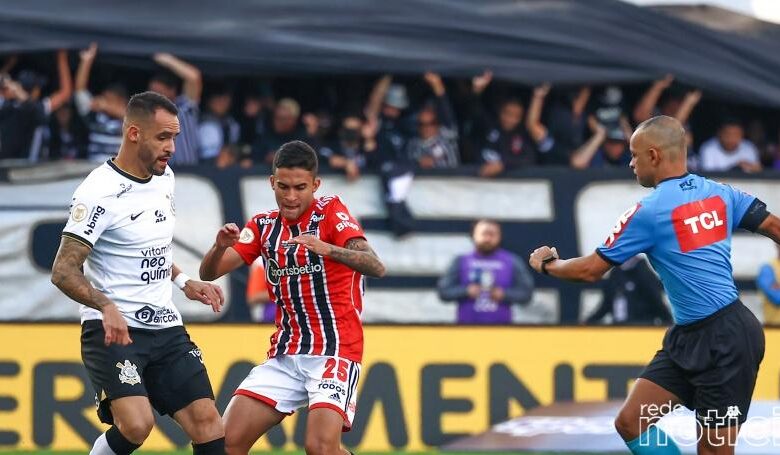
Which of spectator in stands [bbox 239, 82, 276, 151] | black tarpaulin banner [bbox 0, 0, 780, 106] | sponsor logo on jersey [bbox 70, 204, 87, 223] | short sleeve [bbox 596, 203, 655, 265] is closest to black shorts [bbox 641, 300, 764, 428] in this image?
short sleeve [bbox 596, 203, 655, 265]

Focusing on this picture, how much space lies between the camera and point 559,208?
14289mm

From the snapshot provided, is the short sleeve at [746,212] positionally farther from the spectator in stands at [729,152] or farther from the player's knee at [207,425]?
the spectator in stands at [729,152]

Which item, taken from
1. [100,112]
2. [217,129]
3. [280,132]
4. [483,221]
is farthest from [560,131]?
[100,112]

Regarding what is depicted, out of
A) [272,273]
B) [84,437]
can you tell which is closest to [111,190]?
[272,273]

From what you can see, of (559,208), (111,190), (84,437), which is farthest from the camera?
(559,208)

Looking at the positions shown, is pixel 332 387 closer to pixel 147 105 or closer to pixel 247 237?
pixel 247 237

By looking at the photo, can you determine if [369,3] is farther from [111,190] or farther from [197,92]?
[111,190]

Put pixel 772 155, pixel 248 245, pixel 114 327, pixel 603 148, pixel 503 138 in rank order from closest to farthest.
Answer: pixel 114 327, pixel 248 245, pixel 503 138, pixel 603 148, pixel 772 155

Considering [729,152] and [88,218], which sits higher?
[729,152]

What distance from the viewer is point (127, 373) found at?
8.20 m

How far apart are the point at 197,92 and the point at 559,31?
3.40 metres

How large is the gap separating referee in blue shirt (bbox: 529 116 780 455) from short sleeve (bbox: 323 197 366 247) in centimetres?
101

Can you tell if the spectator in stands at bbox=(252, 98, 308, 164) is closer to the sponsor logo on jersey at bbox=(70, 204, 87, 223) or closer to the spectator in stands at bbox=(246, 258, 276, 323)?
the spectator in stands at bbox=(246, 258, 276, 323)

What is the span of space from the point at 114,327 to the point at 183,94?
6.38m
